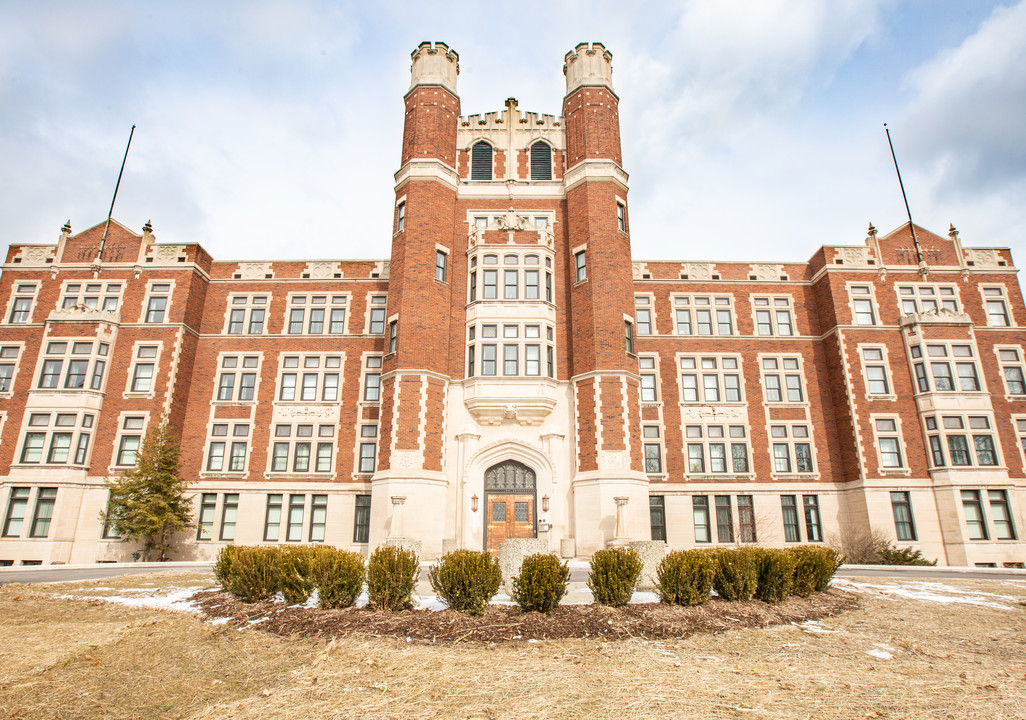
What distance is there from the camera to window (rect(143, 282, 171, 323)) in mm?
31234

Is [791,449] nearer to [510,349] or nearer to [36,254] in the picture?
[510,349]

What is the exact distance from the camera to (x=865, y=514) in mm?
28141

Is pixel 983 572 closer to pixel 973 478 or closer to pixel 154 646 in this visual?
pixel 973 478

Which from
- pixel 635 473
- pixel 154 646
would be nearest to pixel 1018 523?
pixel 635 473

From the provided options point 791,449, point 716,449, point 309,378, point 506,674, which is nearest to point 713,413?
point 716,449

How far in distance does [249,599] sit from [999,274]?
3828 cm

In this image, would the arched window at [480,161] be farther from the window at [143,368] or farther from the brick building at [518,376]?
the window at [143,368]

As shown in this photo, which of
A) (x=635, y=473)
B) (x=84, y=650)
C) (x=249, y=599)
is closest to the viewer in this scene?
(x=84, y=650)

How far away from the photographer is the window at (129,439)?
28.8 m

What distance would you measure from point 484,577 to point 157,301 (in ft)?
93.9

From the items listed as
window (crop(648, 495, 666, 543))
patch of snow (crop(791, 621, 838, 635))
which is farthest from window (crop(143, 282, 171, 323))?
patch of snow (crop(791, 621, 838, 635))

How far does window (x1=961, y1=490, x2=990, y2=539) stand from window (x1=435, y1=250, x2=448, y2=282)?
85.1ft

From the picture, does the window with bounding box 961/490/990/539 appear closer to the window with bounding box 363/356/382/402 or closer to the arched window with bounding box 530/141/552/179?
the arched window with bounding box 530/141/552/179

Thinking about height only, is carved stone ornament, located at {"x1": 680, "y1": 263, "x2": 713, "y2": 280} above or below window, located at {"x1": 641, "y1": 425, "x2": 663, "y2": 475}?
above
